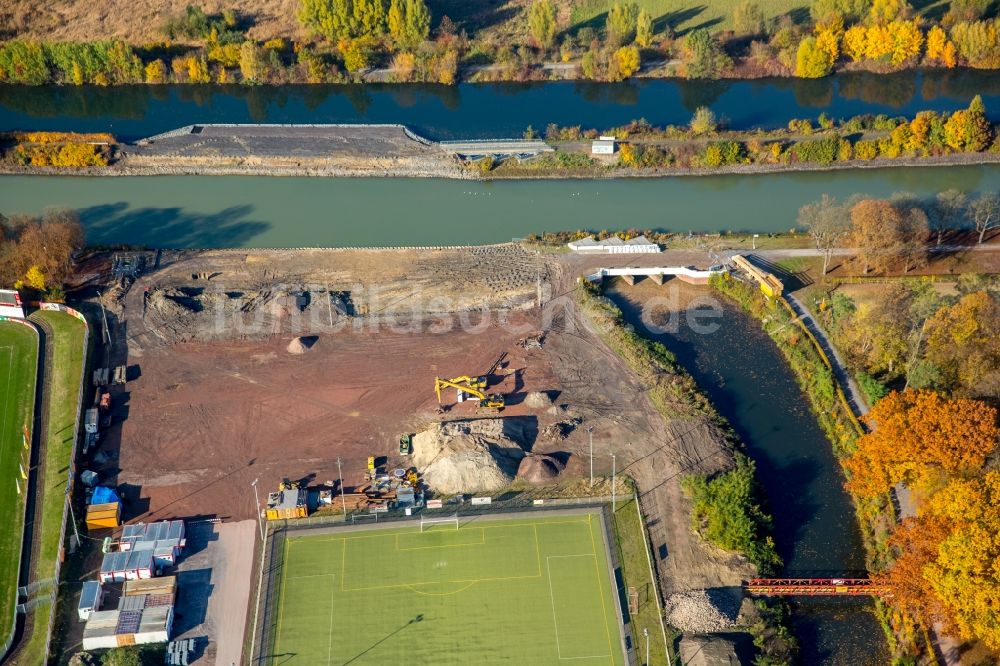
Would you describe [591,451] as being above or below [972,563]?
above

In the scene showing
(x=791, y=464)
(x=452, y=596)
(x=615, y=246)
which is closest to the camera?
(x=452, y=596)

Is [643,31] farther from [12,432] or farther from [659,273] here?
[12,432]

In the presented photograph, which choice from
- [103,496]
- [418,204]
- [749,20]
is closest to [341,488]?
[103,496]

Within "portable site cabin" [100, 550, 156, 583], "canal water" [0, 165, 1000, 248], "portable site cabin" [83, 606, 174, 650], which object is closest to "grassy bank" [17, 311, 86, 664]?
"portable site cabin" [83, 606, 174, 650]

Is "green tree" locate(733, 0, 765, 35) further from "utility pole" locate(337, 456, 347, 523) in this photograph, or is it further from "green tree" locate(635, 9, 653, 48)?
"utility pole" locate(337, 456, 347, 523)

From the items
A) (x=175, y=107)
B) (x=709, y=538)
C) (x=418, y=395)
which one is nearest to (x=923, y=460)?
(x=709, y=538)

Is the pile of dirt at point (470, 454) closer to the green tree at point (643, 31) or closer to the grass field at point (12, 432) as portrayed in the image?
the grass field at point (12, 432)

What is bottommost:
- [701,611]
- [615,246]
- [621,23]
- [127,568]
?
[701,611]
